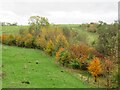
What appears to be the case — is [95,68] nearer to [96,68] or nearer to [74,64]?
[96,68]

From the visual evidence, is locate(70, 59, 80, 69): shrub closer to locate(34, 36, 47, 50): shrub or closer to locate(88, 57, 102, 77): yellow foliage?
locate(88, 57, 102, 77): yellow foliage

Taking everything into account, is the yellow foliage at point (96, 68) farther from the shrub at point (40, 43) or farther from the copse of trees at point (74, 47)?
the shrub at point (40, 43)

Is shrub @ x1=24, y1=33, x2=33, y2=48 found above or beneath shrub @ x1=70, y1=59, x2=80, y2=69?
above

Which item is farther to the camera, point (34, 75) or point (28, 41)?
point (28, 41)

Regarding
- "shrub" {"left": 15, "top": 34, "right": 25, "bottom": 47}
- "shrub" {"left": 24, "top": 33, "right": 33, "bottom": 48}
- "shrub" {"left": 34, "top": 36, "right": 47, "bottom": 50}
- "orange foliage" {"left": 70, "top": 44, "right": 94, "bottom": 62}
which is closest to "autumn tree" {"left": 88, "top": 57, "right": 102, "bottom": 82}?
"orange foliage" {"left": 70, "top": 44, "right": 94, "bottom": 62}

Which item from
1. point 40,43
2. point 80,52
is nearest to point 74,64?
point 80,52

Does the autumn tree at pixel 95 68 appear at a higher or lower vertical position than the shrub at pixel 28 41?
lower

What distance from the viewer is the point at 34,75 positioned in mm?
56188

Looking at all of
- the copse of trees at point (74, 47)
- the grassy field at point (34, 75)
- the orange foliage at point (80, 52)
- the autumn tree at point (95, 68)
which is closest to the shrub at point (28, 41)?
the copse of trees at point (74, 47)

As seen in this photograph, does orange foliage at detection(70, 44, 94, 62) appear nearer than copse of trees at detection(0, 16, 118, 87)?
No

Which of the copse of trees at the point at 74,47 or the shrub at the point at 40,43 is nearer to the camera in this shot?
the copse of trees at the point at 74,47

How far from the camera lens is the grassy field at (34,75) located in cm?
4934

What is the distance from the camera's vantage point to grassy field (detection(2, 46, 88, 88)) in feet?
162

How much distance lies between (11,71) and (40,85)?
1121 cm
